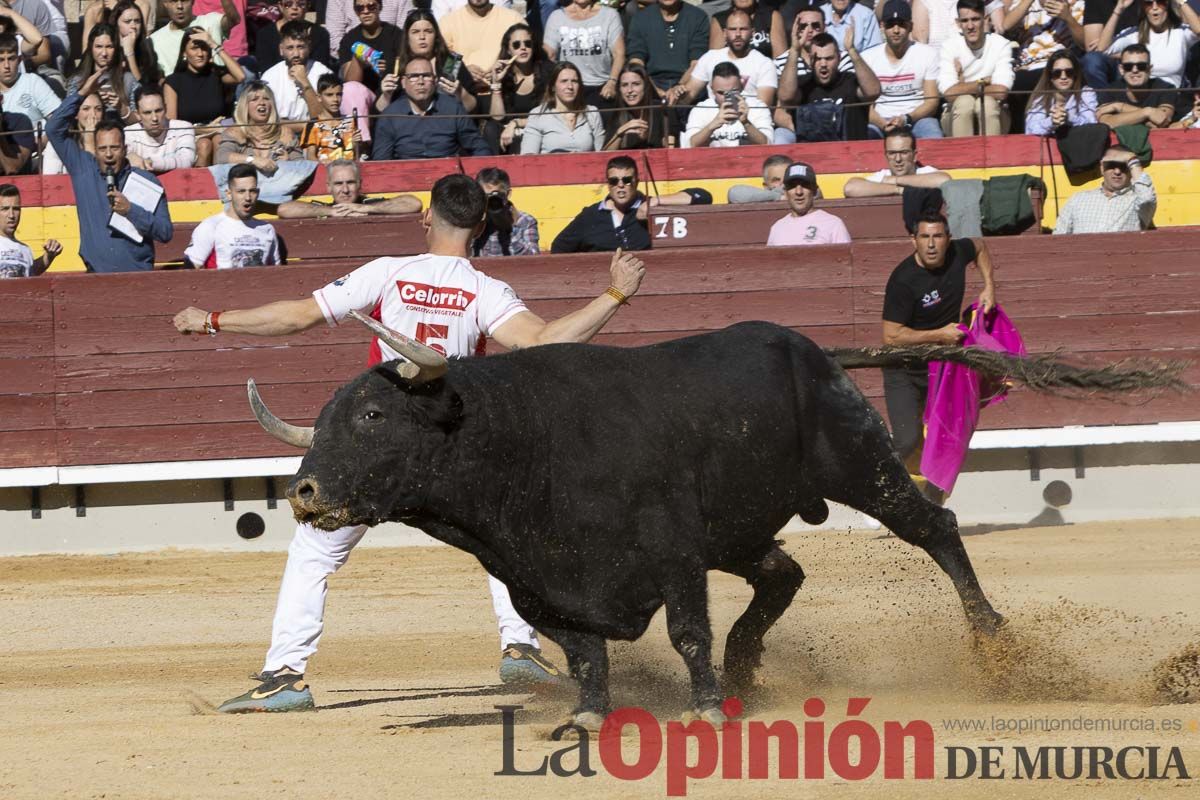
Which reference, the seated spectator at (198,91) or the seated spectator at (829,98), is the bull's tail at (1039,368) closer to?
the seated spectator at (829,98)

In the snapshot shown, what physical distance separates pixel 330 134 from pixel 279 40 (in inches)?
48.5

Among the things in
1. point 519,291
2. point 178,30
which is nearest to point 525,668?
point 519,291

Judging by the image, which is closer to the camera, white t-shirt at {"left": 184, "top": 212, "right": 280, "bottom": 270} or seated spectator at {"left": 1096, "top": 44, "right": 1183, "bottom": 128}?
white t-shirt at {"left": 184, "top": 212, "right": 280, "bottom": 270}

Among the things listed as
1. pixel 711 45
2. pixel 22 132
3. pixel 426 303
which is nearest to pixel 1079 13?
pixel 711 45

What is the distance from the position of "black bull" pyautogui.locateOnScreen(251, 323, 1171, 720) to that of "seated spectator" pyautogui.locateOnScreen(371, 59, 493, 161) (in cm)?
625

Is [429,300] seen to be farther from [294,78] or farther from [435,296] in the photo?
[294,78]

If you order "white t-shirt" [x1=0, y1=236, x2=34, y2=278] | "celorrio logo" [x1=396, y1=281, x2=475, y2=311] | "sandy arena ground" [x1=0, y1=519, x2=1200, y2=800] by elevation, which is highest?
"celorrio logo" [x1=396, y1=281, x2=475, y2=311]

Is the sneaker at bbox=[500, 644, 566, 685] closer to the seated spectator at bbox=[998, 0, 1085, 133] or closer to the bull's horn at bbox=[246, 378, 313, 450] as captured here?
the bull's horn at bbox=[246, 378, 313, 450]

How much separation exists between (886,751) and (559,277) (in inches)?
235

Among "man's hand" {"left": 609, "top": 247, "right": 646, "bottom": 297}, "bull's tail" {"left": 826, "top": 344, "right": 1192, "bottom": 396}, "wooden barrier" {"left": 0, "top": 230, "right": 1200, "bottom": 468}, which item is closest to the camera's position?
"man's hand" {"left": 609, "top": 247, "right": 646, "bottom": 297}

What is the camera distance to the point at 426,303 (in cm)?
525

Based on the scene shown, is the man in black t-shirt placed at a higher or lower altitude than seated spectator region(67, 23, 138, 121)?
lower

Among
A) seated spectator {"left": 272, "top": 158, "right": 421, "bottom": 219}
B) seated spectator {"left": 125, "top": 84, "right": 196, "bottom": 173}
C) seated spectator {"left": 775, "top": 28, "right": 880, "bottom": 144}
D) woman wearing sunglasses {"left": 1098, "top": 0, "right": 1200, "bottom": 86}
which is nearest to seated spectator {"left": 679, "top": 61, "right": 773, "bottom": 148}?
seated spectator {"left": 775, "top": 28, "right": 880, "bottom": 144}

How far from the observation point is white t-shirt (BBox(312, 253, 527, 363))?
17.2 feet
